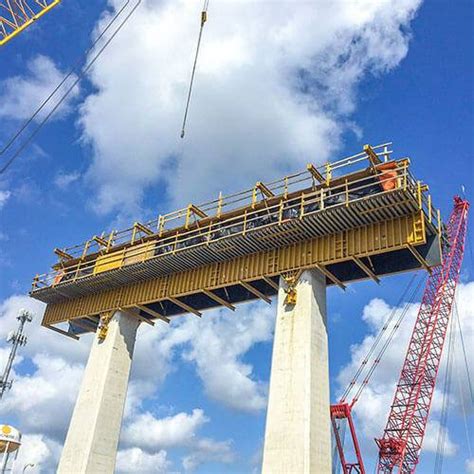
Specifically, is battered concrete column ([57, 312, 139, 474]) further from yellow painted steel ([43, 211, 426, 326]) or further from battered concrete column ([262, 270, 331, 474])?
battered concrete column ([262, 270, 331, 474])

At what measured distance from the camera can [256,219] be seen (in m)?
26.6

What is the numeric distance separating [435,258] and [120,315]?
19.0 metres

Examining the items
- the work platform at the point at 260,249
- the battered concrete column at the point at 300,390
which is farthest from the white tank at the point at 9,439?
the battered concrete column at the point at 300,390

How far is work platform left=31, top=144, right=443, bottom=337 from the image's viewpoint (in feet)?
73.6

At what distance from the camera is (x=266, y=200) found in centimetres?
2664

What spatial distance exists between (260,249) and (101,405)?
1276cm

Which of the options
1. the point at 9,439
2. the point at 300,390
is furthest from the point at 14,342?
the point at 300,390

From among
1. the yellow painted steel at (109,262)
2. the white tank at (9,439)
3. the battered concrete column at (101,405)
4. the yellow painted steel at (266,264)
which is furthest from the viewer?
the white tank at (9,439)

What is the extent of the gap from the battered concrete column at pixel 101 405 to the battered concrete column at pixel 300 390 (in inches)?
445

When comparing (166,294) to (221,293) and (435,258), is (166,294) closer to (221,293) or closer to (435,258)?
(221,293)

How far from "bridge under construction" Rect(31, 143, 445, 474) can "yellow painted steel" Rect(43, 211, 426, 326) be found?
6 cm

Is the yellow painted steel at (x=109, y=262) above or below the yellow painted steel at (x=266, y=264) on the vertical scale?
above

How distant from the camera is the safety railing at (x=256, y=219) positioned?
73.0ft

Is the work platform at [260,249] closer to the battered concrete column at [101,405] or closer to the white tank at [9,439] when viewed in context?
the battered concrete column at [101,405]
